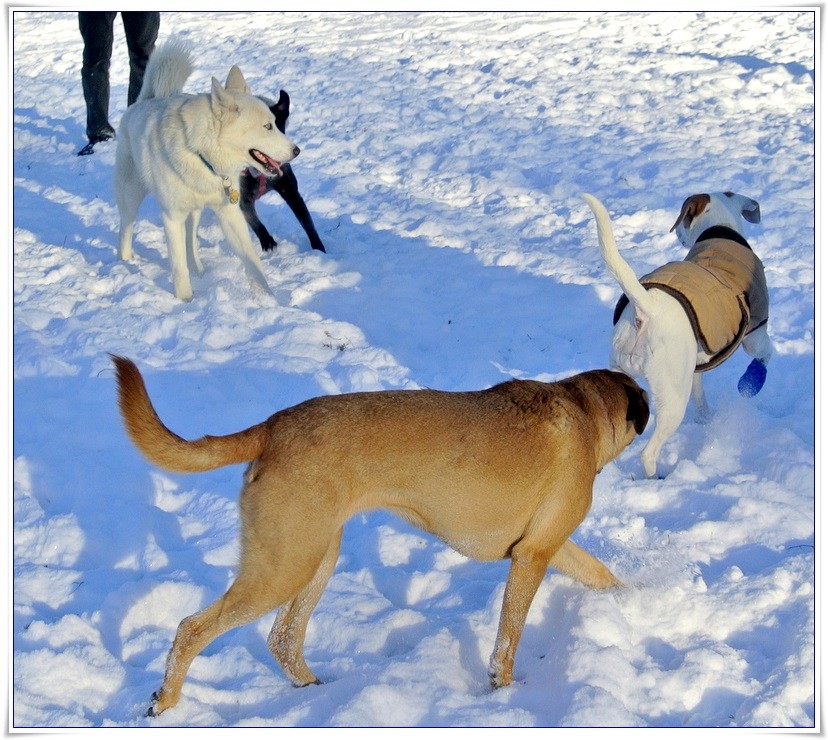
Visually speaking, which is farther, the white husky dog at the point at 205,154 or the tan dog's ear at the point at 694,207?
the white husky dog at the point at 205,154

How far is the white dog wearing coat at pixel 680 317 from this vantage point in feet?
13.1

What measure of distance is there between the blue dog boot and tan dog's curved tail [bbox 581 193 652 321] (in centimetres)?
124

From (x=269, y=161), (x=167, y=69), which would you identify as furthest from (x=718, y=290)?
(x=167, y=69)

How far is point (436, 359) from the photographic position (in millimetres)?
5578

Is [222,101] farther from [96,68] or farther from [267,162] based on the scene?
[96,68]

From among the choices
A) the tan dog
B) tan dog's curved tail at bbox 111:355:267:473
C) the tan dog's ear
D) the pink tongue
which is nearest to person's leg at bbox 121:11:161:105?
the pink tongue

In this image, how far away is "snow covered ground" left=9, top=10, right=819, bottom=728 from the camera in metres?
3.13

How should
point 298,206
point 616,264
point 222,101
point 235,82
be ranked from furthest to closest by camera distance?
point 298,206, point 235,82, point 222,101, point 616,264

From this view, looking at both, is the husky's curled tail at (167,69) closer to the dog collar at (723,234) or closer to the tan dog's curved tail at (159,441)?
the dog collar at (723,234)

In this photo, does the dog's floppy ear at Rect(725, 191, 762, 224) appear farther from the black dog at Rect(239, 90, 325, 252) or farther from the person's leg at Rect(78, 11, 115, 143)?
Answer: the person's leg at Rect(78, 11, 115, 143)

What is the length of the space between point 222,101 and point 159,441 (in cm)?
396

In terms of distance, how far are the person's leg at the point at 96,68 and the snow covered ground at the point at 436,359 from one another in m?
0.35

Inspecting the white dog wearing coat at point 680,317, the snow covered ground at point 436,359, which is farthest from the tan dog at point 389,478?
the white dog wearing coat at point 680,317
